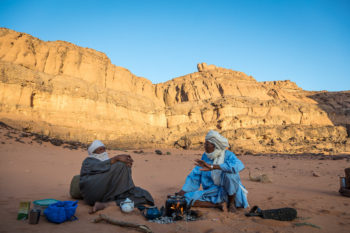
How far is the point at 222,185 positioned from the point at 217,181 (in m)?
0.11

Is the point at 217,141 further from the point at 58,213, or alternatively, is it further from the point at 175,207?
the point at 58,213

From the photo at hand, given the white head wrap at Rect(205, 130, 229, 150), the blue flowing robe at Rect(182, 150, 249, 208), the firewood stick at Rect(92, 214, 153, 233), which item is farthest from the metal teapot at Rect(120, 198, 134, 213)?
the white head wrap at Rect(205, 130, 229, 150)

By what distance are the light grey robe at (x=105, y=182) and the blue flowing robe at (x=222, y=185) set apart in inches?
36.8

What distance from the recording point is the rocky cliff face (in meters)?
24.0

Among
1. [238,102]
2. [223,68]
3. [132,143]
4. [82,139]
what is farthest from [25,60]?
[223,68]

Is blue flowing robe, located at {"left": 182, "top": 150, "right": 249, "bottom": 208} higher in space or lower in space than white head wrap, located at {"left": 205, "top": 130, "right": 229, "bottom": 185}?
lower

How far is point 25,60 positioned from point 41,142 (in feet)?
76.2

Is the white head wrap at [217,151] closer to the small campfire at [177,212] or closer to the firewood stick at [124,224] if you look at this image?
the small campfire at [177,212]

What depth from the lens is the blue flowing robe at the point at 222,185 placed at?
142 inches

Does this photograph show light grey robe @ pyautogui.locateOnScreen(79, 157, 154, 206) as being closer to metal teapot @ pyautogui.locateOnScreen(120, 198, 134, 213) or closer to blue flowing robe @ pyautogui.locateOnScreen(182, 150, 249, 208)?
metal teapot @ pyautogui.locateOnScreen(120, 198, 134, 213)

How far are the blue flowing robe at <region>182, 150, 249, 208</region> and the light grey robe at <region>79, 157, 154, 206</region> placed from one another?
93 centimetres

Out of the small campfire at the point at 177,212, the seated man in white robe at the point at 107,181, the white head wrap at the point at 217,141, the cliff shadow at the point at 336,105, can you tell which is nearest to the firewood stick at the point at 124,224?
the small campfire at the point at 177,212

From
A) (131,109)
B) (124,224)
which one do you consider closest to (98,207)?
(124,224)

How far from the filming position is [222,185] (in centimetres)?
376
